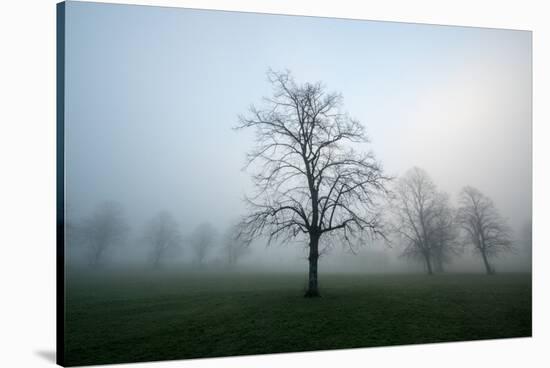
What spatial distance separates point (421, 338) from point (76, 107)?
730 cm

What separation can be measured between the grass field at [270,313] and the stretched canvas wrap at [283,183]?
0.03 metres

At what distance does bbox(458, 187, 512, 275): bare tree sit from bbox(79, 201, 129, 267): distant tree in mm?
6408

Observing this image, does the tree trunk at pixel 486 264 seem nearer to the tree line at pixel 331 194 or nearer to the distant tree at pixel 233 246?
the tree line at pixel 331 194

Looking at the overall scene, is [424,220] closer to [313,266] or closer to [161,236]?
[313,266]

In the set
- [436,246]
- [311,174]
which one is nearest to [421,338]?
[436,246]

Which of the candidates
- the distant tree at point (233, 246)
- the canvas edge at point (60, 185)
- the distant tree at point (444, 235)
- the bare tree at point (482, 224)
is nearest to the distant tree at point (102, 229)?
the canvas edge at point (60, 185)

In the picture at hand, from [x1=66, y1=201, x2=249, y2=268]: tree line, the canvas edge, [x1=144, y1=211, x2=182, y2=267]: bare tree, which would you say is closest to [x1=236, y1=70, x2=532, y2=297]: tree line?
[x1=66, y1=201, x2=249, y2=268]: tree line

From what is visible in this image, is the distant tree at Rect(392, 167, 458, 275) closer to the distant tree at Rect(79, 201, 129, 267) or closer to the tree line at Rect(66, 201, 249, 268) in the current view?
the tree line at Rect(66, 201, 249, 268)

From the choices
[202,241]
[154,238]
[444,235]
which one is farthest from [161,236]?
[444,235]

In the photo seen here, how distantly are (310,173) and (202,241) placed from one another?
2.36 meters

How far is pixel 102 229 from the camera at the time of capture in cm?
1041

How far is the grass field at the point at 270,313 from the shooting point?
33.9ft

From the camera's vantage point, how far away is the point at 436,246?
489 inches

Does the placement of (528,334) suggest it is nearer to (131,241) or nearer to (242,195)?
(242,195)
